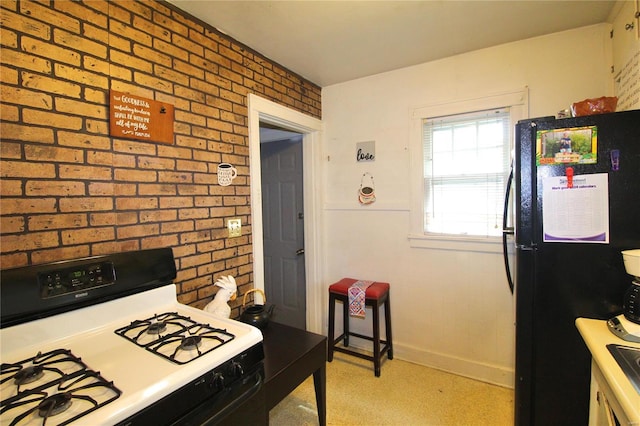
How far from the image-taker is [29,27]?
1.15 m

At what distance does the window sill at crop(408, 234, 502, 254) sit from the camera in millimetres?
2219

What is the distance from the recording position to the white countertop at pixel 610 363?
85 cm

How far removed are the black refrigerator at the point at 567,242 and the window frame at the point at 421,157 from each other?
789mm

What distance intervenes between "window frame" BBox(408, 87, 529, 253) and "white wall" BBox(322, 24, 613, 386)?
42 mm

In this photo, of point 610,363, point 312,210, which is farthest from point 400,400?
point 312,210

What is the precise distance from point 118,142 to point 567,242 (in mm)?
2116

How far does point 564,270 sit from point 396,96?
1755 millimetres

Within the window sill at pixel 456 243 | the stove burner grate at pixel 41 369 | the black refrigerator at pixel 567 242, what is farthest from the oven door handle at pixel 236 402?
the window sill at pixel 456 243

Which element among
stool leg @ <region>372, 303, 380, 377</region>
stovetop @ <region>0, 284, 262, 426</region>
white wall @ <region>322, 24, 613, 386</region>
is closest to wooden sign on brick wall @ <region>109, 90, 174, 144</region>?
stovetop @ <region>0, 284, 262, 426</region>

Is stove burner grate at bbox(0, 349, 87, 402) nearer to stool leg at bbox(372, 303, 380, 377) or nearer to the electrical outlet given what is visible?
the electrical outlet

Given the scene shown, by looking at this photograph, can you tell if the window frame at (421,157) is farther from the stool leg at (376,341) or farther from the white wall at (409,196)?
the stool leg at (376,341)

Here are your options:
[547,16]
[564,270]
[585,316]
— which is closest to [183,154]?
[564,270]

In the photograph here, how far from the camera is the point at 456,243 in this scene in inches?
92.5

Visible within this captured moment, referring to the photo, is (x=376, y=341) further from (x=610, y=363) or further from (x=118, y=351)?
(x=118, y=351)
